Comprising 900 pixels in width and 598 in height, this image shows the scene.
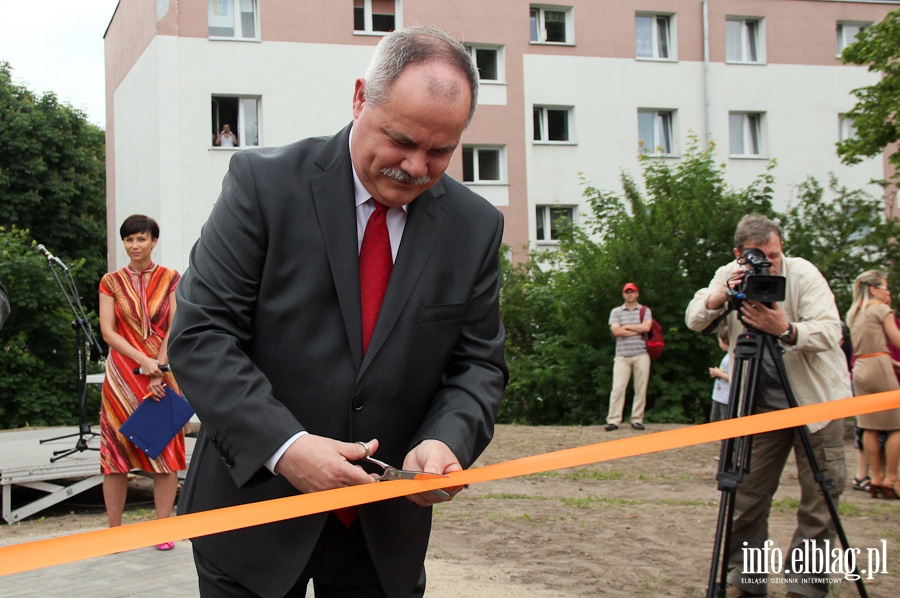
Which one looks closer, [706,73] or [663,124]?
[706,73]

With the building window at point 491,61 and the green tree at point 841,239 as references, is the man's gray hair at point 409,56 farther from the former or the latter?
the building window at point 491,61

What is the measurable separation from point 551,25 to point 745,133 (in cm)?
681

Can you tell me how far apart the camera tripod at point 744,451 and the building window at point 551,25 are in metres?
24.0

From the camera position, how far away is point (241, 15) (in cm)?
2502

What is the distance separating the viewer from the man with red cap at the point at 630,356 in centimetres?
1360

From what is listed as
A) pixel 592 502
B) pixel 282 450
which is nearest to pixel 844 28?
pixel 592 502

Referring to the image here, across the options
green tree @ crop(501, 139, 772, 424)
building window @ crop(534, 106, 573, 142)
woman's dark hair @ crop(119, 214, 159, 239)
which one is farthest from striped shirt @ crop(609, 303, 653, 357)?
building window @ crop(534, 106, 573, 142)

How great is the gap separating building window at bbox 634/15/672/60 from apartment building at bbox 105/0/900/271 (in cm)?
5

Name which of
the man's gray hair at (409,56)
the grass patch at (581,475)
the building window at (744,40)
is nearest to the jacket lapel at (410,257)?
the man's gray hair at (409,56)

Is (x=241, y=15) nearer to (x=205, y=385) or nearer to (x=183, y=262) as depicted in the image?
(x=183, y=262)

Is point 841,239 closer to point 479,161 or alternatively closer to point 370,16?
point 479,161

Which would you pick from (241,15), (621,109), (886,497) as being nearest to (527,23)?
(621,109)

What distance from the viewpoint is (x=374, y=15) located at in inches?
1036

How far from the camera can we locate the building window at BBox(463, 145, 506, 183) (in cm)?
2706
